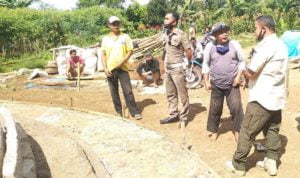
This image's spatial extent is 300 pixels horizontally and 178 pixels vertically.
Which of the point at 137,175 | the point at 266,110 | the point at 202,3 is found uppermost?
the point at 202,3

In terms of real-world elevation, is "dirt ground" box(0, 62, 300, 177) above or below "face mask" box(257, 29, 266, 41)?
below

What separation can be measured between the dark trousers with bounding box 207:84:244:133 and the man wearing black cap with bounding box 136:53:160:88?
4196mm

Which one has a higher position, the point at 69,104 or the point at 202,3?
the point at 202,3

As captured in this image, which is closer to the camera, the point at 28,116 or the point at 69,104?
the point at 28,116

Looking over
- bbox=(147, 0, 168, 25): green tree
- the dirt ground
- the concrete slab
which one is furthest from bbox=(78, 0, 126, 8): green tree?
the concrete slab

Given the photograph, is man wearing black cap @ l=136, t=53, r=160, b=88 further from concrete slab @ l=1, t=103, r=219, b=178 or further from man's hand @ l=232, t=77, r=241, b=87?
man's hand @ l=232, t=77, r=241, b=87

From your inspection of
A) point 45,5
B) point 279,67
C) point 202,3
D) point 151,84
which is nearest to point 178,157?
point 279,67

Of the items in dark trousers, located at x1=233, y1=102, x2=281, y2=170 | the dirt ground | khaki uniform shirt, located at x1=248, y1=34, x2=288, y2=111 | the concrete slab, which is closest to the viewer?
khaki uniform shirt, located at x1=248, y1=34, x2=288, y2=111

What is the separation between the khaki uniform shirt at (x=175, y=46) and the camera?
6.15 meters

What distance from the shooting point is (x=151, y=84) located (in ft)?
32.6

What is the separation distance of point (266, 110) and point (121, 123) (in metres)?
2.85

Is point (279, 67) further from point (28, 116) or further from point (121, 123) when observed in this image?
point (28, 116)

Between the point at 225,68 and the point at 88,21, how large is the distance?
20.4m

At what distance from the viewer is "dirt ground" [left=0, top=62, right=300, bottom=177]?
16.5 feet
